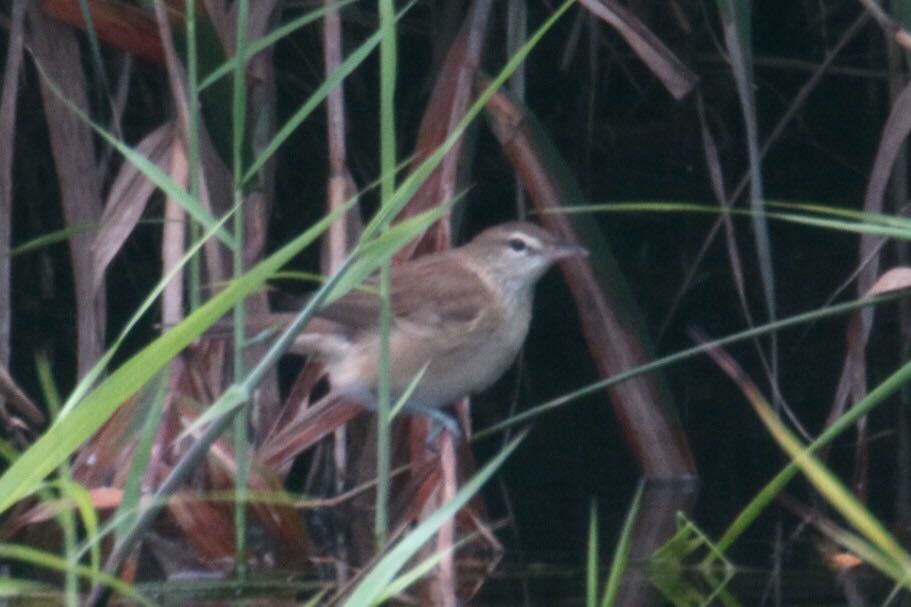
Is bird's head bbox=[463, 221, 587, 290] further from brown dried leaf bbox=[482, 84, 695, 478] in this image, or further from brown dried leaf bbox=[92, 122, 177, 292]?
brown dried leaf bbox=[92, 122, 177, 292]

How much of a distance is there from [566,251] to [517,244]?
0.28m

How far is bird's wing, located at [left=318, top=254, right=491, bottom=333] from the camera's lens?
12.3 feet

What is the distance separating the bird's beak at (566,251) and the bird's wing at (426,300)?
8.1 inches

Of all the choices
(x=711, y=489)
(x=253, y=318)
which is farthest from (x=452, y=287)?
(x=711, y=489)

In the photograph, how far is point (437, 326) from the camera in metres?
3.95

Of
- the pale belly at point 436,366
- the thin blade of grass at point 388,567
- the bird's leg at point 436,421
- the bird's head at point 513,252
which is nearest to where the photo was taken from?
the thin blade of grass at point 388,567

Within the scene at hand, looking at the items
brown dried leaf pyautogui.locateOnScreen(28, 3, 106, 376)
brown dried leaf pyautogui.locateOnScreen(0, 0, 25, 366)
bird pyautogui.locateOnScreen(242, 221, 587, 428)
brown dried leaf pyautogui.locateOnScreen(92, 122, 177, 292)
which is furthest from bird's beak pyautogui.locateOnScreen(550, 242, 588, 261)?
brown dried leaf pyautogui.locateOnScreen(0, 0, 25, 366)

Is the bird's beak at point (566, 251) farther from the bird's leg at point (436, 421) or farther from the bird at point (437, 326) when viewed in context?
the bird's leg at point (436, 421)

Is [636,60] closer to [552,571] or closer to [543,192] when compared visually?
[543,192]

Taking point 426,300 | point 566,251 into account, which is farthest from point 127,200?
point 566,251

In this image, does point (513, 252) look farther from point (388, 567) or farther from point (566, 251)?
point (388, 567)

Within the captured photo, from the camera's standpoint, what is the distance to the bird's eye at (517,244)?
13.5 ft

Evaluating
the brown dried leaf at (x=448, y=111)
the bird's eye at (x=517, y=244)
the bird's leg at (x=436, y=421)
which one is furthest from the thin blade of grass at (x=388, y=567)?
the bird's eye at (x=517, y=244)

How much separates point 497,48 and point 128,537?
2272mm
